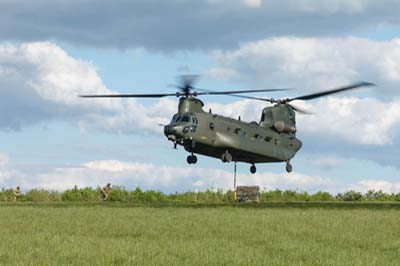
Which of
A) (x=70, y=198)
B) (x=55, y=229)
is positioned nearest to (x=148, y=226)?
(x=55, y=229)

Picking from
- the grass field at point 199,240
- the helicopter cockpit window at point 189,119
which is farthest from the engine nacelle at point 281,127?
the grass field at point 199,240

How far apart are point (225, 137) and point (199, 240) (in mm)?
35113

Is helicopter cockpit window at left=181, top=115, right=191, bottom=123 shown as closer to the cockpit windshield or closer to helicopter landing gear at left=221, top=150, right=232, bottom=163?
the cockpit windshield

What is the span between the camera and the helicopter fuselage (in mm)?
52906

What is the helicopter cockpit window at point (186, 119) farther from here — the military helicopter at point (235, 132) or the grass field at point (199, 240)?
the grass field at point (199, 240)

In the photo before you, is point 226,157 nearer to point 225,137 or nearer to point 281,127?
point 225,137

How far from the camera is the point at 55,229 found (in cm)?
2478

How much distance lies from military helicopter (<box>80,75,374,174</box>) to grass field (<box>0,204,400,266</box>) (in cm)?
2231

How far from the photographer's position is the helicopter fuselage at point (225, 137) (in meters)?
52.9

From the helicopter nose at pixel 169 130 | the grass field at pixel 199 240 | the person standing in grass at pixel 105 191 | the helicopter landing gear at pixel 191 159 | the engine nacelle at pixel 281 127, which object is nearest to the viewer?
the grass field at pixel 199 240

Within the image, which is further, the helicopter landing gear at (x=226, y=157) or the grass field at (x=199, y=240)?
the helicopter landing gear at (x=226, y=157)

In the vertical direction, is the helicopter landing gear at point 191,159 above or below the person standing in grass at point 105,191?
above

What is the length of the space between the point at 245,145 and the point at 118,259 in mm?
41283

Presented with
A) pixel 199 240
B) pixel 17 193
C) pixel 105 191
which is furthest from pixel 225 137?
pixel 199 240
